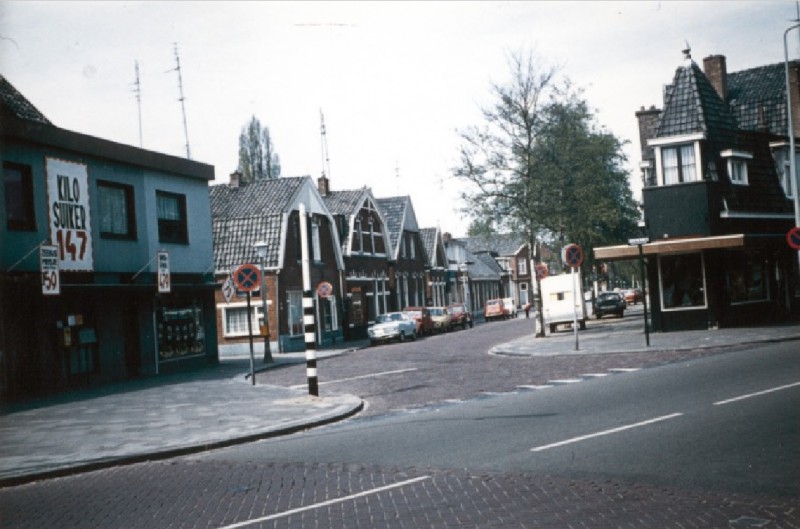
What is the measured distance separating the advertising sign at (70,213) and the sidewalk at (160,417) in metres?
3.74

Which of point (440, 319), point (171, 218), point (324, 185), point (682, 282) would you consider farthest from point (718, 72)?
point (171, 218)

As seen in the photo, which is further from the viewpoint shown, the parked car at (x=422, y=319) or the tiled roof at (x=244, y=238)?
the parked car at (x=422, y=319)

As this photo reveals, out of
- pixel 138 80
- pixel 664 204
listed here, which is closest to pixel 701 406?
pixel 664 204

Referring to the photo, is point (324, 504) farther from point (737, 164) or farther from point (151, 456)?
point (737, 164)

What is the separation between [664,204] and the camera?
1159 inches

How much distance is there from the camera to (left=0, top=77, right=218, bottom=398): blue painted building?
19797 mm

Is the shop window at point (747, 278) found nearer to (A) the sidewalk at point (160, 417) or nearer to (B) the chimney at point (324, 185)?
(A) the sidewalk at point (160, 417)

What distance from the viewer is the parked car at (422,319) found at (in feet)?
152

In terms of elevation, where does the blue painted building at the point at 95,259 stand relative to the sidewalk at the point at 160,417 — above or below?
above

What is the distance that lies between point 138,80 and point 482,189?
1473 centimetres

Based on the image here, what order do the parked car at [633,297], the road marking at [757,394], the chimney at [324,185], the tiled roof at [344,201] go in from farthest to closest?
the parked car at [633,297] < the chimney at [324,185] < the tiled roof at [344,201] < the road marking at [757,394]

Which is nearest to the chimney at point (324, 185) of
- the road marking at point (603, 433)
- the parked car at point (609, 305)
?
the parked car at point (609, 305)

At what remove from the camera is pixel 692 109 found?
97.6 feet

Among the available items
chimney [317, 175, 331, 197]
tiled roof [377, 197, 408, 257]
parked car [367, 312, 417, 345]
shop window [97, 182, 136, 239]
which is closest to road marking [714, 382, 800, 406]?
shop window [97, 182, 136, 239]
